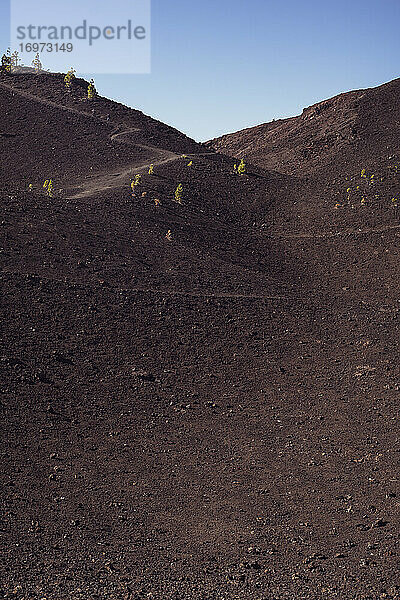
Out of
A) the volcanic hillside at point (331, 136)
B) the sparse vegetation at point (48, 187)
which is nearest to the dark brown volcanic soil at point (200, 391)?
the sparse vegetation at point (48, 187)

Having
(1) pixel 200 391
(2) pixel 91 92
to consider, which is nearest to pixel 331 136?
(2) pixel 91 92

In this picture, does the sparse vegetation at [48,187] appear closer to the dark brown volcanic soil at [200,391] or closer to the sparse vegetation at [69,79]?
the dark brown volcanic soil at [200,391]

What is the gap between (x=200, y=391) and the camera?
1312 cm

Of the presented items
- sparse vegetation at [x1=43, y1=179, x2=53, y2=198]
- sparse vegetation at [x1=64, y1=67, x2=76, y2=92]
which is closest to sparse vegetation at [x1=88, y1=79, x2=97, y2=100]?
sparse vegetation at [x1=64, y1=67, x2=76, y2=92]

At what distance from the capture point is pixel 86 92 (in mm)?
39312

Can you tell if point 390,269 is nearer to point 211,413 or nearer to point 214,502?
point 211,413

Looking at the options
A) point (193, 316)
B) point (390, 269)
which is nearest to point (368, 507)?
point (193, 316)

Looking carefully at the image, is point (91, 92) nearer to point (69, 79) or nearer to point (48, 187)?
point (69, 79)

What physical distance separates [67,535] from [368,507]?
14.5 feet

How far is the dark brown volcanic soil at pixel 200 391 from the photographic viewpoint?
26.2ft

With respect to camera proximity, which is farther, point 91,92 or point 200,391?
point 91,92

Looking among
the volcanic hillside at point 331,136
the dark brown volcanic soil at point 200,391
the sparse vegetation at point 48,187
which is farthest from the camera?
the volcanic hillside at point 331,136

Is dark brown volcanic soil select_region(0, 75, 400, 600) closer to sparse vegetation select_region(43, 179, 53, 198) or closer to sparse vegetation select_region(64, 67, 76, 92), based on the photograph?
sparse vegetation select_region(43, 179, 53, 198)

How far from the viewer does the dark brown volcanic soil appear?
26.2ft
